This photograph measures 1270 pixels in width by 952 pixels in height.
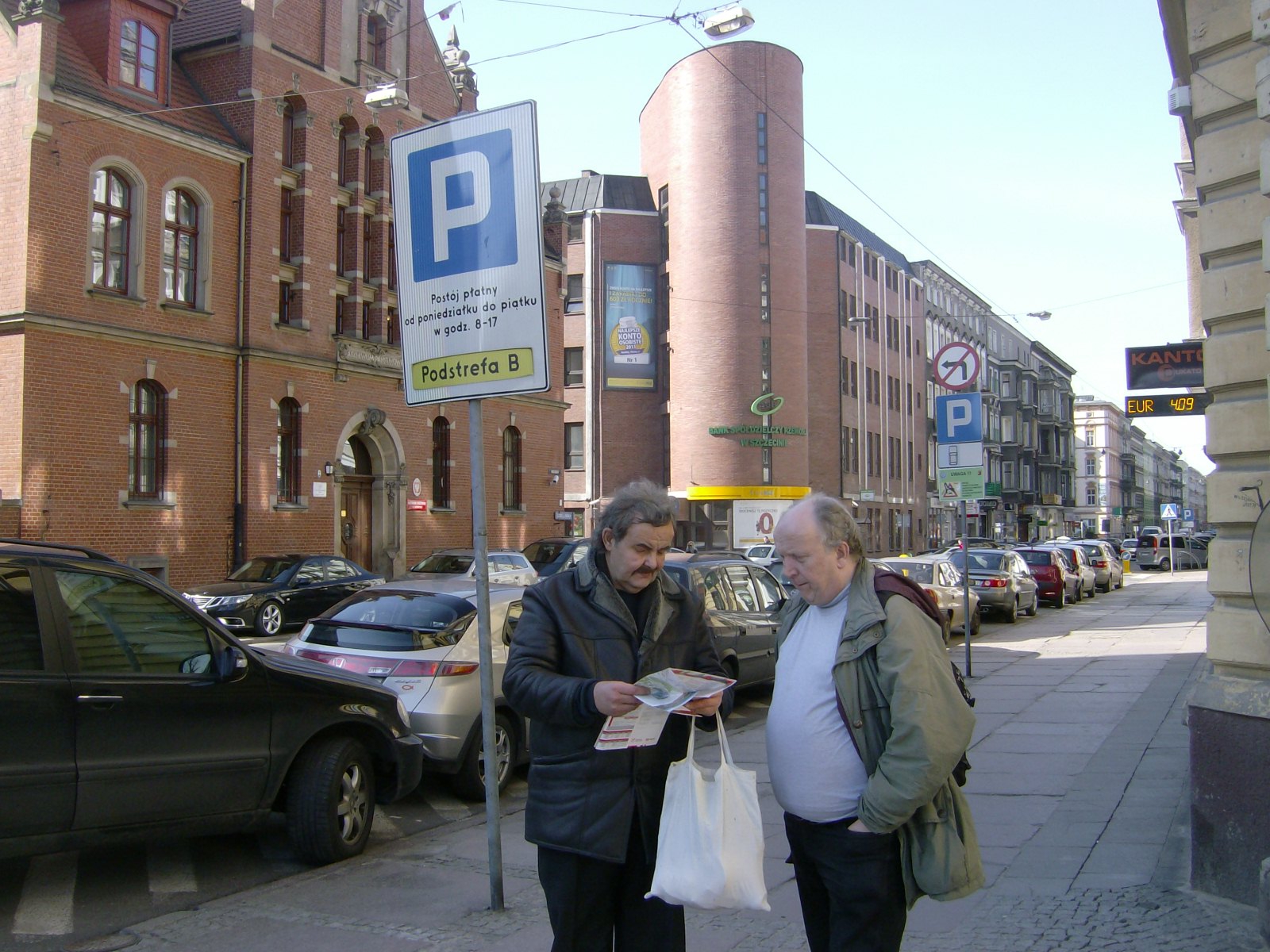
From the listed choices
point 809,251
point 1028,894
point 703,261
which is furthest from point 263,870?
point 809,251

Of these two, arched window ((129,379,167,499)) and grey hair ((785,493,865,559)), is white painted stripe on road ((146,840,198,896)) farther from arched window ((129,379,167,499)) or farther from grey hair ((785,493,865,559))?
arched window ((129,379,167,499))

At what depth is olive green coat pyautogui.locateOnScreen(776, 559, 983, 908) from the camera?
2.92 meters

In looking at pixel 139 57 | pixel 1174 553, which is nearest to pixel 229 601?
pixel 139 57

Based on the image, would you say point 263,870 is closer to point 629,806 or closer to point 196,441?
point 629,806

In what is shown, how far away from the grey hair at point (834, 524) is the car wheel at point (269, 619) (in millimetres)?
17908

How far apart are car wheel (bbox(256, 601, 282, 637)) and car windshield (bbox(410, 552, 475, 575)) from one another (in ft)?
10.8

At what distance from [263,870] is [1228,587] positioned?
5220mm

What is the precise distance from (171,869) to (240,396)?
71.8 feet

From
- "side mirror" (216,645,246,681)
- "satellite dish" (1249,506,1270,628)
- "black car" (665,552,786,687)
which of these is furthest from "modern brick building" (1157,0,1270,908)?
"black car" (665,552,786,687)

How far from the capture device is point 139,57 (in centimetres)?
2506

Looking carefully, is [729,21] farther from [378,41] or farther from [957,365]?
[378,41]

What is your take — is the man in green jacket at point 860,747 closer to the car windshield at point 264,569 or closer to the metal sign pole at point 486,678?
the metal sign pole at point 486,678

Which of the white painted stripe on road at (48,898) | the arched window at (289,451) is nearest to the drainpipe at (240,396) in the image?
the arched window at (289,451)

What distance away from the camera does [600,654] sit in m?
3.34
